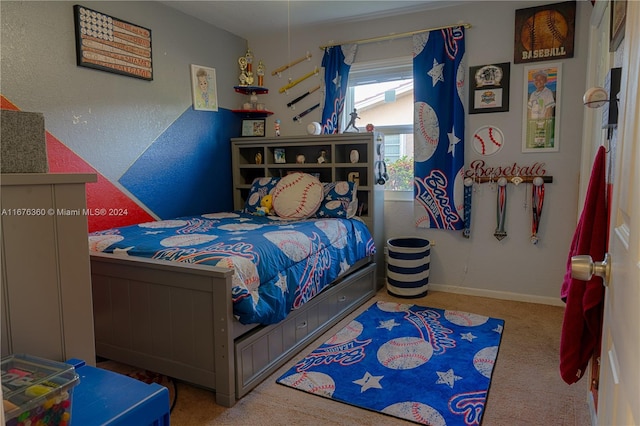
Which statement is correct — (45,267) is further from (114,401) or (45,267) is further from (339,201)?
(339,201)

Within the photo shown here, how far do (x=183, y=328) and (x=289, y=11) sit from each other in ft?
8.89

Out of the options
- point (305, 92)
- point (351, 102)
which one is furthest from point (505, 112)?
point (305, 92)

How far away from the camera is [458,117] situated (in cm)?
342

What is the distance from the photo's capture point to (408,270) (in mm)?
3449

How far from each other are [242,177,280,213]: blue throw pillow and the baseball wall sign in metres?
1.68

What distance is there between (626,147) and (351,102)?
3387 mm

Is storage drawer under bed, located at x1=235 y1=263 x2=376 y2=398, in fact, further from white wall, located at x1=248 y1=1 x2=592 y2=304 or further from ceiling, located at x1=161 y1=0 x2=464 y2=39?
ceiling, located at x1=161 y1=0 x2=464 y2=39

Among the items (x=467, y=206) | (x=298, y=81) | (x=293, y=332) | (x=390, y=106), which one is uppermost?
(x=298, y=81)

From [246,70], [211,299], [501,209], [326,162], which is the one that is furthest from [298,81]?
[211,299]

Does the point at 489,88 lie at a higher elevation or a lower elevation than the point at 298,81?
lower

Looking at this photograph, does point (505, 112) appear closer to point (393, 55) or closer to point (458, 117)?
point (458, 117)

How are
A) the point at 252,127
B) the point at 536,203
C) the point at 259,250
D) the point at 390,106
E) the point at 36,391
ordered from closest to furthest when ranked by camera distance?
the point at 36,391 → the point at 259,250 → the point at 536,203 → the point at 390,106 → the point at 252,127

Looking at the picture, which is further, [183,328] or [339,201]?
[339,201]

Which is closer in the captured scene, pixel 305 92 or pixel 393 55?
pixel 393 55
